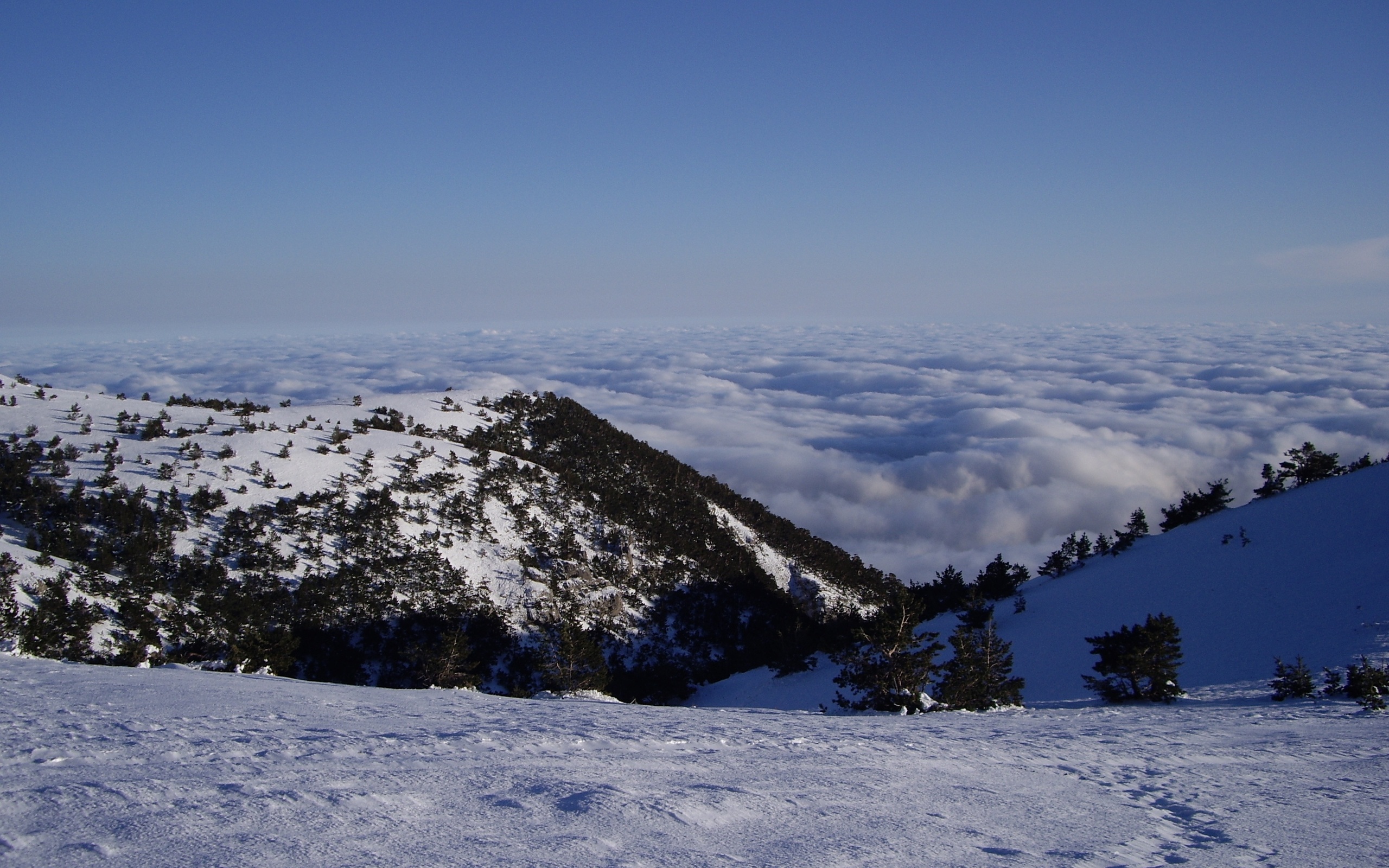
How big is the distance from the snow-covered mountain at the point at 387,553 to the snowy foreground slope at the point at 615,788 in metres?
11.4

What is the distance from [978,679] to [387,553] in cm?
2728

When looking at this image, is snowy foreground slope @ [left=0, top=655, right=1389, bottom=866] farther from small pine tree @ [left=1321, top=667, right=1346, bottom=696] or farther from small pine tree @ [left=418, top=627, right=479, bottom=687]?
small pine tree @ [left=418, top=627, right=479, bottom=687]

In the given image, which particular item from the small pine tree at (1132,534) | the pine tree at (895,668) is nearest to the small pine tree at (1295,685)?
the pine tree at (895,668)

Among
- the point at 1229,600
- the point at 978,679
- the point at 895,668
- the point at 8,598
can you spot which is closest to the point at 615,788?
the point at 895,668

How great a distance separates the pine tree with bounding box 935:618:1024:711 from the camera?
55.0 feet

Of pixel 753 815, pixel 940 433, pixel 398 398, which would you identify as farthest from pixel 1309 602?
pixel 940 433

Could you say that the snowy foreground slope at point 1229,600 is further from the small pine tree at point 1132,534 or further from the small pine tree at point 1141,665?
the small pine tree at point 1141,665

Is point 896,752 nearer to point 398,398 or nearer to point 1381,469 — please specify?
point 1381,469

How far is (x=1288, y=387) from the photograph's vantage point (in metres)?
176

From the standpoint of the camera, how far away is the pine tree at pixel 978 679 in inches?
660

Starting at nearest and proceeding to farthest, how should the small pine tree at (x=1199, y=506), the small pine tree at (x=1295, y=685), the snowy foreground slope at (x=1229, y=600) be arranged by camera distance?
the small pine tree at (x=1295, y=685) < the snowy foreground slope at (x=1229, y=600) < the small pine tree at (x=1199, y=506)

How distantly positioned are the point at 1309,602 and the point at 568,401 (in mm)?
50526

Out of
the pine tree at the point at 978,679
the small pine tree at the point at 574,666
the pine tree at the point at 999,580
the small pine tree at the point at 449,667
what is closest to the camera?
the pine tree at the point at 978,679

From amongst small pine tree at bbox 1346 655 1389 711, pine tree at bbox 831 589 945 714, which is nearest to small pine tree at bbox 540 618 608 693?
pine tree at bbox 831 589 945 714
